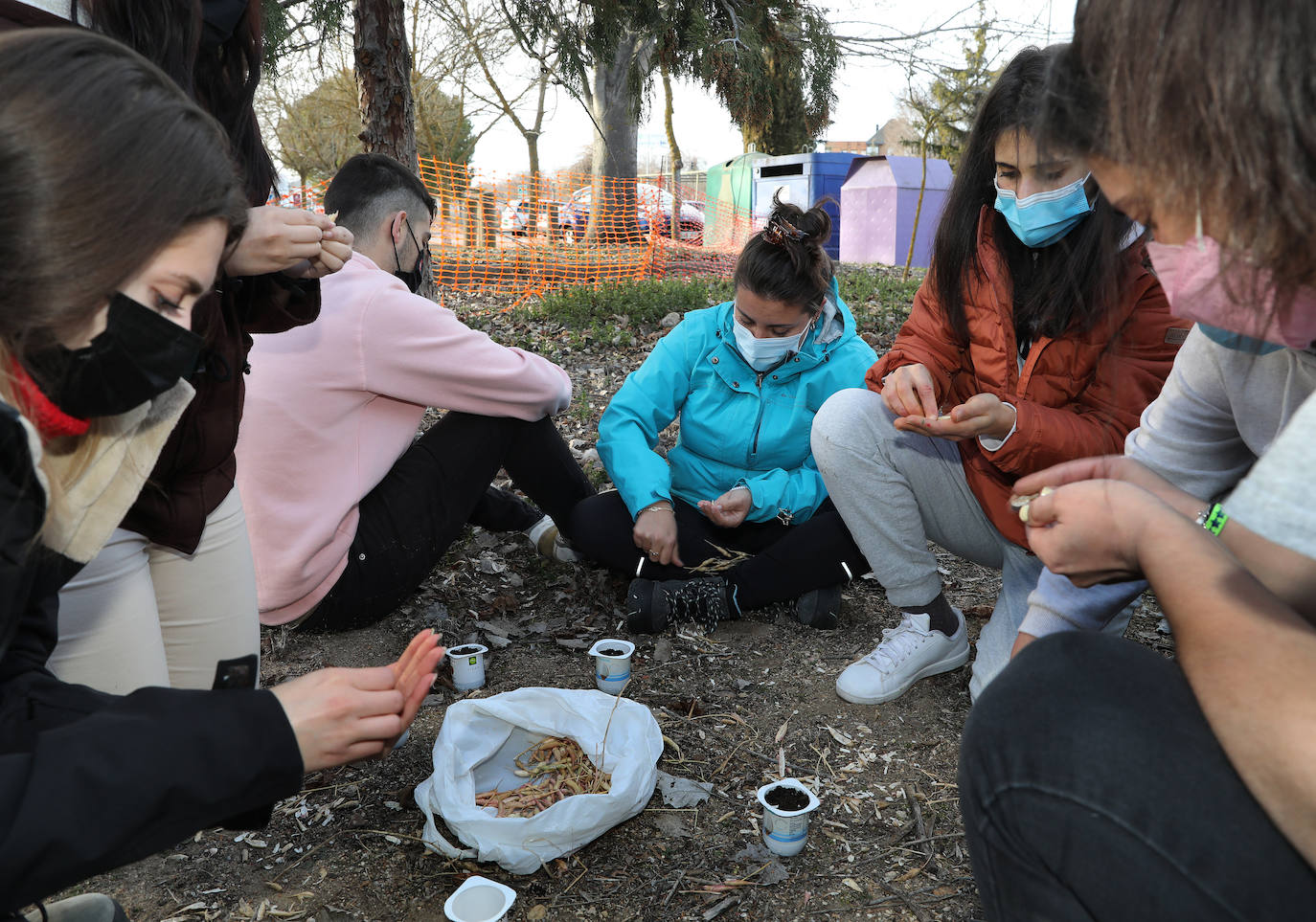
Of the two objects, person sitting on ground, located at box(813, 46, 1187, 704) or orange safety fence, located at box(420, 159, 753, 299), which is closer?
person sitting on ground, located at box(813, 46, 1187, 704)

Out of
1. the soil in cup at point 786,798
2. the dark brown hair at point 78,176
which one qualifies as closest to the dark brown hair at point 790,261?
the soil in cup at point 786,798

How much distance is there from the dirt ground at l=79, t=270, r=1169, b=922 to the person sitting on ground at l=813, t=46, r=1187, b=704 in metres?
0.26

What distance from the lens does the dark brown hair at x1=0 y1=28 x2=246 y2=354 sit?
1.18 meters

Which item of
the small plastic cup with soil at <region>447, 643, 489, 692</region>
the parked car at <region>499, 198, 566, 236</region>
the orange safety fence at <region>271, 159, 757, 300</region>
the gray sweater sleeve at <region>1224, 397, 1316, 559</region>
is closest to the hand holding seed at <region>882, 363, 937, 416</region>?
the small plastic cup with soil at <region>447, 643, 489, 692</region>

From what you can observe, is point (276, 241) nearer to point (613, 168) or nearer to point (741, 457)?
point (741, 457)

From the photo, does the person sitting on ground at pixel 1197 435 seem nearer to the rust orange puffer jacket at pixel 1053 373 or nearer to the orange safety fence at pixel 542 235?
the rust orange puffer jacket at pixel 1053 373

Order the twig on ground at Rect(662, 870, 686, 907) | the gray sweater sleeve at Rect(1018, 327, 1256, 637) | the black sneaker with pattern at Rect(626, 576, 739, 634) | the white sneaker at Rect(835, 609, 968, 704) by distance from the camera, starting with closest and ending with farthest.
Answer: the gray sweater sleeve at Rect(1018, 327, 1256, 637)
the twig on ground at Rect(662, 870, 686, 907)
the white sneaker at Rect(835, 609, 968, 704)
the black sneaker with pattern at Rect(626, 576, 739, 634)

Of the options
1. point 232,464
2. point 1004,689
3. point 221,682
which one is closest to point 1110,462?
point 1004,689

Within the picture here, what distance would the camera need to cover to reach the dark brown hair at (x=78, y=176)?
3.86 feet

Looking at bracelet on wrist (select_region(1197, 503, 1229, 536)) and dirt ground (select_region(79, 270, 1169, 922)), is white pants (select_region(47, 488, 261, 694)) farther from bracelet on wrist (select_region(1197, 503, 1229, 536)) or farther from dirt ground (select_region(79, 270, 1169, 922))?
bracelet on wrist (select_region(1197, 503, 1229, 536))

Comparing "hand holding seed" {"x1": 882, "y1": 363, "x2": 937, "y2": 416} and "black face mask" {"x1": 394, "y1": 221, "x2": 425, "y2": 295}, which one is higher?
"black face mask" {"x1": 394, "y1": 221, "x2": 425, "y2": 295}

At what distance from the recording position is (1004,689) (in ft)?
4.19

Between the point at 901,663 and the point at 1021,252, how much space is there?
4.11 feet

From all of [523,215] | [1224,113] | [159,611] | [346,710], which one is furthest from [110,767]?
[523,215]
